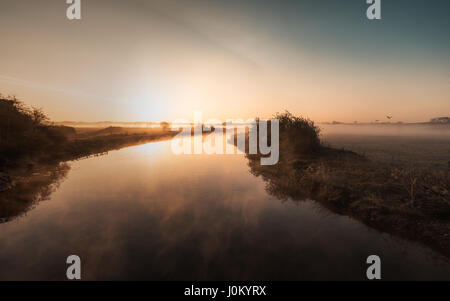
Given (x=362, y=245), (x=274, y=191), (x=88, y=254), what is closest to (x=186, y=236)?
(x=88, y=254)

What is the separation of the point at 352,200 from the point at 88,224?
10.2 m

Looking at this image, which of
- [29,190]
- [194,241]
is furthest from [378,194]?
[29,190]

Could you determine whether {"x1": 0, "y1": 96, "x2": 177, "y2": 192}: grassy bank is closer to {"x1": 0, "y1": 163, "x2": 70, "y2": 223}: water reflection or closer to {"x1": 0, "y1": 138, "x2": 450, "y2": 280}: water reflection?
{"x1": 0, "y1": 163, "x2": 70, "y2": 223}: water reflection

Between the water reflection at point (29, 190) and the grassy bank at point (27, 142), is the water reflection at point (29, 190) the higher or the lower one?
the lower one

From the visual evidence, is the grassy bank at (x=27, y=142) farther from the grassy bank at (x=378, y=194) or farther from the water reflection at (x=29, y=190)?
the grassy bank at (x=378, y=194)

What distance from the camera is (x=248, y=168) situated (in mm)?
15930

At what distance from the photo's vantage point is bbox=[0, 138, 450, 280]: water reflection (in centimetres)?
449

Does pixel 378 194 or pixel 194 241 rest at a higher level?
pixel 378 194

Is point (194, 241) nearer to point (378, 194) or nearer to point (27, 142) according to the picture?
point (378, 194)

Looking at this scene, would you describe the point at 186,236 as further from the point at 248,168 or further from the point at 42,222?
the point at 248,168

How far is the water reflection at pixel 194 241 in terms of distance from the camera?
4.49 metres

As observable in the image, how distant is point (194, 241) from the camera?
560cm

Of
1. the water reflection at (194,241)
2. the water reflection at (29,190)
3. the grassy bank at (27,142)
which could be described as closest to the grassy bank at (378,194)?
the water reflection at (194,241)
